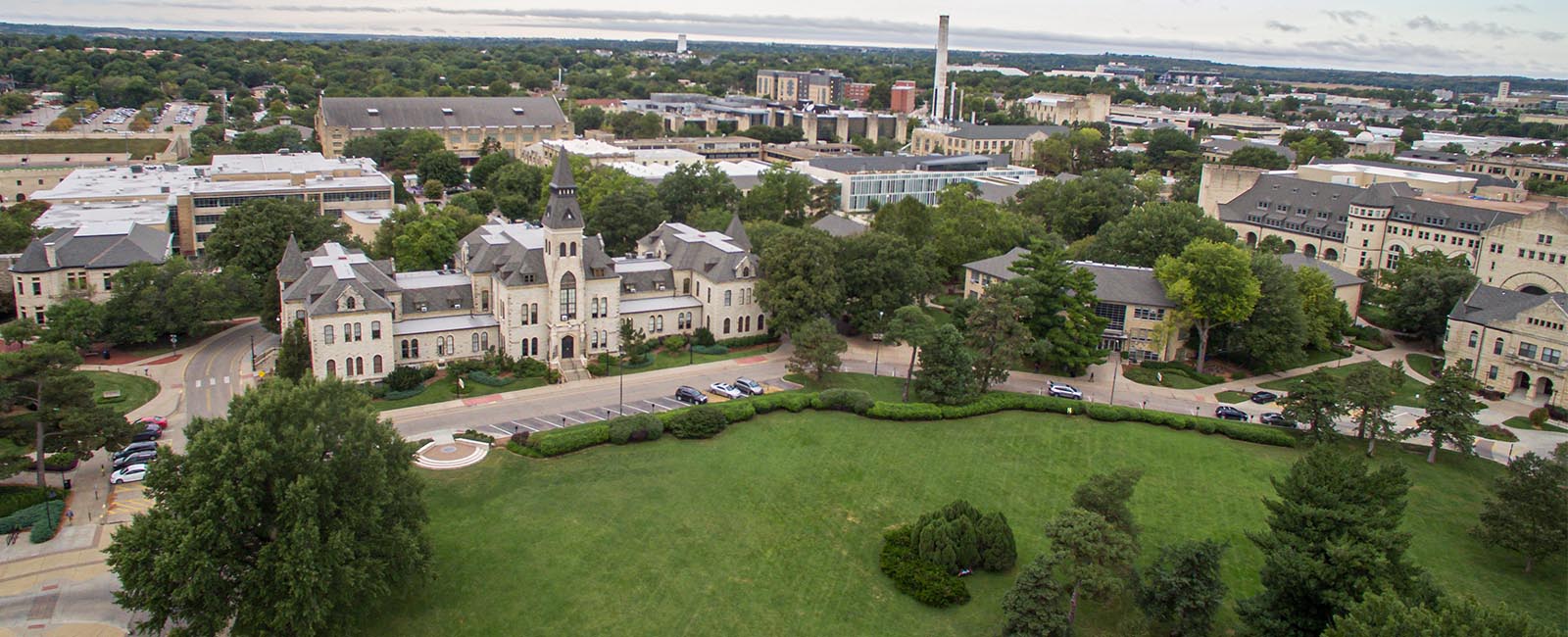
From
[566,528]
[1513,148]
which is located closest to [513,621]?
[566,528]

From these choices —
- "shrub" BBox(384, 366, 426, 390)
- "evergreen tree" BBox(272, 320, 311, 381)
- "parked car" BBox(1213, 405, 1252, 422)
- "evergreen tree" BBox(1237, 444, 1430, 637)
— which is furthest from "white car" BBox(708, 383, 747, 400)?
"evergreen tree" BBox(1237, 444, 1430, 637)

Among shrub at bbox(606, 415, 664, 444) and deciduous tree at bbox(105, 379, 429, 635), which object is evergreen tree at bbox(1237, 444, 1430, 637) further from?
deciduous tree at bbox(105, 379, 429, 635)

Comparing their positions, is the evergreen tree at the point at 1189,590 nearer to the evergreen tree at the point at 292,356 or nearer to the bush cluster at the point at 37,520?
the bush cluster at the point at 37,520

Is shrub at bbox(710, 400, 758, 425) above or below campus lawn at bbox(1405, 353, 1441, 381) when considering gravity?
below

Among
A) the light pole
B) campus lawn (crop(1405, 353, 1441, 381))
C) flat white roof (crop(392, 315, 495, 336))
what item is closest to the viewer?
flat white roof (crop(392, 315, 495, 336))

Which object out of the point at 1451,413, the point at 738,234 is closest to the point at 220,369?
the point at 738,234

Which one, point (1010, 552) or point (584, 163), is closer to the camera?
point (1010, 552)

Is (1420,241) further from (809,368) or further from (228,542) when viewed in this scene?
(228,542)
